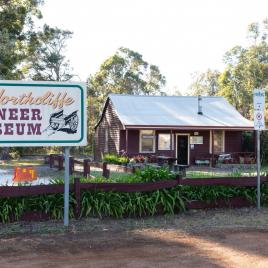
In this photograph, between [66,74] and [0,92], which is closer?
[0,92]

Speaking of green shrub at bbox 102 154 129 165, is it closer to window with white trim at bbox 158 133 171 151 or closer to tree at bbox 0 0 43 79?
window with white trim at bbox 158 133 171 151

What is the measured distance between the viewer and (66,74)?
179 ft

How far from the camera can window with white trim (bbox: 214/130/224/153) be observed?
101 ft

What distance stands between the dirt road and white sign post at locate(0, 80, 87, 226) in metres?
0.89

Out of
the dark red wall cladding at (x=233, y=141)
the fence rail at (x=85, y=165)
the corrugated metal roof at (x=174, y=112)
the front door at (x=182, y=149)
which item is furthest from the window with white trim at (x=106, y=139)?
the dark red wall cladding at (x=233, y=141)

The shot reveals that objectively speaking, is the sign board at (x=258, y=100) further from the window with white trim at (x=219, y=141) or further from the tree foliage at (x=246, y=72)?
the tree foliage at (x=246, y=72)

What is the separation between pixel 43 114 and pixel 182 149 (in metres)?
21.9

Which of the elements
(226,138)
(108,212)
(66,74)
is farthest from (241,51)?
(108,212)

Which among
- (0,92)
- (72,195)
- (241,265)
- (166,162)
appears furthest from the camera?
(166,162)

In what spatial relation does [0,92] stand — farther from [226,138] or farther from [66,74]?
[66,74]

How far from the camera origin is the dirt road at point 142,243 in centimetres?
632

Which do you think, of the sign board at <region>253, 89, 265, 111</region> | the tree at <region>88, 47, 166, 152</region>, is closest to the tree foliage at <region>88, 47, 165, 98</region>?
the tree at <region>88, 47, 166, 152</region>

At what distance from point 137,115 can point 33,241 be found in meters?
22.5

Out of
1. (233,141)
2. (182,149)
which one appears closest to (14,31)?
(182,149)
